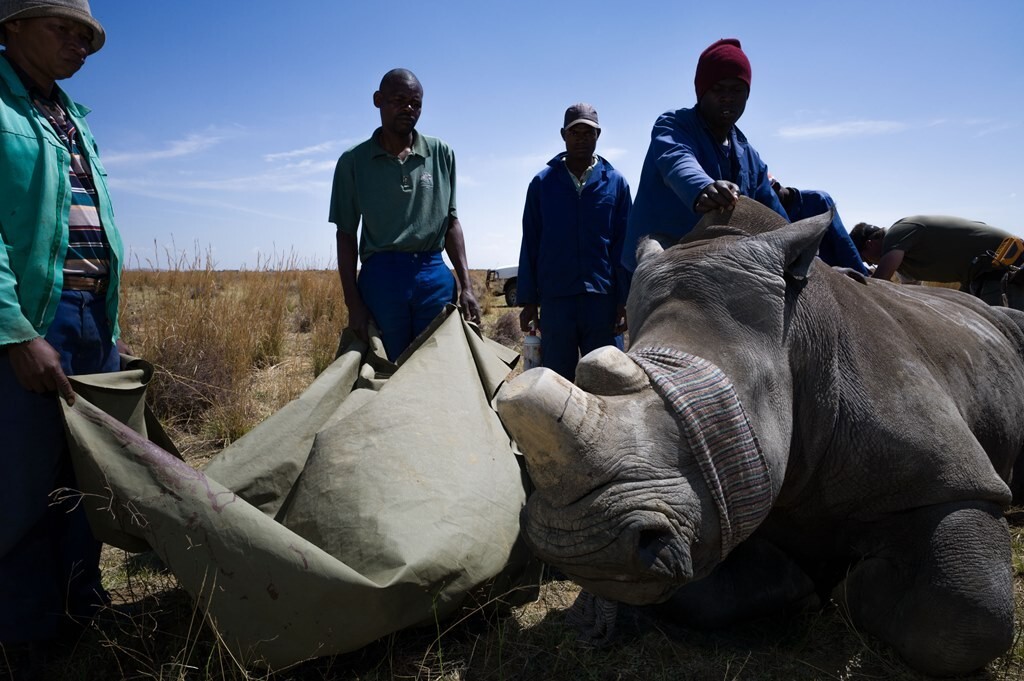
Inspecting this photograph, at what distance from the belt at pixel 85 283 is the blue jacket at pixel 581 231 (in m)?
2.69

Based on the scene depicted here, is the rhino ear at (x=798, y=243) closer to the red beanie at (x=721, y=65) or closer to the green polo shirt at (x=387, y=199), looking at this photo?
the red beanie at (x=721, y=65)

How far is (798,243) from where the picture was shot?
226 cm

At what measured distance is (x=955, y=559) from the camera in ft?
7.25

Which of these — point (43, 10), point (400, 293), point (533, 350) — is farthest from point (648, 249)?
point (533, 350)

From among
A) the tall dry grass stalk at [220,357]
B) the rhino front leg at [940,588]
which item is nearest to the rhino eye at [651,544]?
the rhino front leg at [940,588]

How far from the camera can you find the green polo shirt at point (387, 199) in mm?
3971

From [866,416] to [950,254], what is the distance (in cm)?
547

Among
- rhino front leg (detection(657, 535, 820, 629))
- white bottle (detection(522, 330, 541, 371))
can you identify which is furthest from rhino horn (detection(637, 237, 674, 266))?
white bottle (detection(522, 330, 541, 371))

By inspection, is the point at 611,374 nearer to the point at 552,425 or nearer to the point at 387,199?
the point at 552,425

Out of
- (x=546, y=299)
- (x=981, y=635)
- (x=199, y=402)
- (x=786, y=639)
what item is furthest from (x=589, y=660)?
(x=199, y=402)

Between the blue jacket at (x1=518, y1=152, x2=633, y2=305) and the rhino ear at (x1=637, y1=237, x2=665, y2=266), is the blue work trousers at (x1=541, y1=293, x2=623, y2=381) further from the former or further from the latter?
the rhino ear at (x1=637, y1=237, x2=665, y2=266)

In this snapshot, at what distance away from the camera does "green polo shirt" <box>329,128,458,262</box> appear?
397cm

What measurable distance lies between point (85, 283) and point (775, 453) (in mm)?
2505

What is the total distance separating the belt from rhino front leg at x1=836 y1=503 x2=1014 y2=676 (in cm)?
297
